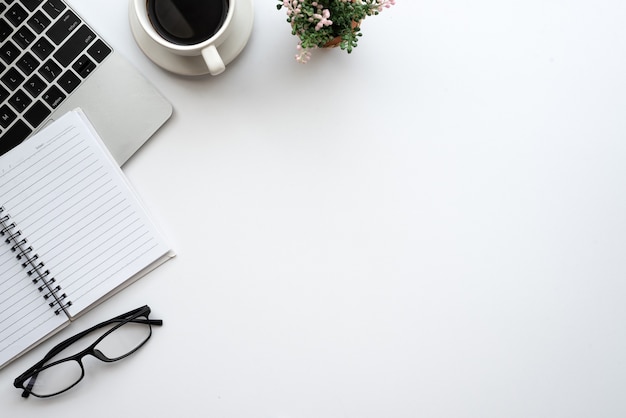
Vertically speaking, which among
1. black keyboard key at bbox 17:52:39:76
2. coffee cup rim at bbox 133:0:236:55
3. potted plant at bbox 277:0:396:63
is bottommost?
potted plant at bbox 277:0:396:63

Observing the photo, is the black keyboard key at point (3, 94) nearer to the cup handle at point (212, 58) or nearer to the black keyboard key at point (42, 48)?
the black keyboard key at point (42, 48)

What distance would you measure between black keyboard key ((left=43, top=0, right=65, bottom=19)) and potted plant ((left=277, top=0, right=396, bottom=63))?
1.05ft

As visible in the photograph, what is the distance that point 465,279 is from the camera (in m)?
0.85

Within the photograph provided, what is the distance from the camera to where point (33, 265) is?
784mm

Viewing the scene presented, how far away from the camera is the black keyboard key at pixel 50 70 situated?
771 millimetres

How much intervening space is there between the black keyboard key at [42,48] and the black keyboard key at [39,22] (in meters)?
0.02

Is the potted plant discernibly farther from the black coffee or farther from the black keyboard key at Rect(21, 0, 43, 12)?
the black keyboard key at Rect(21, 0, 43, 12)

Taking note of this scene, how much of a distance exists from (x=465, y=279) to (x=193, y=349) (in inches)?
16.9

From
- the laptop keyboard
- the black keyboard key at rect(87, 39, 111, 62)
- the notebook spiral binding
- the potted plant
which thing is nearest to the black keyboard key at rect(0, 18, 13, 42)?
the laptop keyboard

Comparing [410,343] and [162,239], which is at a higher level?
[162,239]

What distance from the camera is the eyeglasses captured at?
787mm

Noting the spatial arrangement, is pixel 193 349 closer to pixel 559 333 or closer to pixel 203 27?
pixel 203 27

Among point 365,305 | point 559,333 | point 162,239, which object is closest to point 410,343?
point 365,305

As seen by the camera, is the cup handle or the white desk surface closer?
the cup handle
